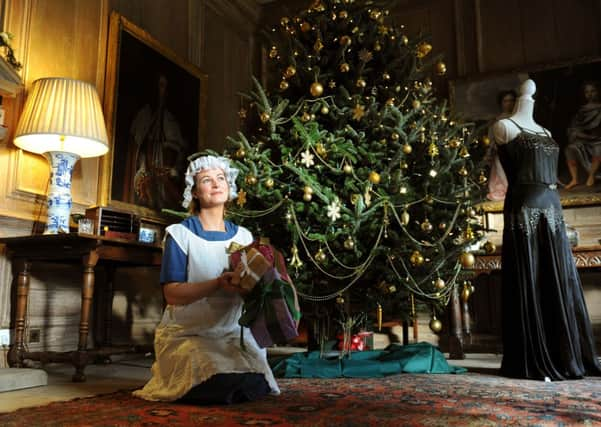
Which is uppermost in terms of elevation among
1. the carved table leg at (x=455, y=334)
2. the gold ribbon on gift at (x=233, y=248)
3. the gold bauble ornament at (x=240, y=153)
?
the gold bauble ornament at (x=240, y=153)

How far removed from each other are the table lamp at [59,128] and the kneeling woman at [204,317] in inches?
55.2

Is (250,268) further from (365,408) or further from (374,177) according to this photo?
(374,177)

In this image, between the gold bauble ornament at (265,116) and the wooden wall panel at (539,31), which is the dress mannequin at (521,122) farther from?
the wooden wall panel at (539,31)

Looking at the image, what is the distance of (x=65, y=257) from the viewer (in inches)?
Result: 125

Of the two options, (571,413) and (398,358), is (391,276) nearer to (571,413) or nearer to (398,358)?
(398,358)

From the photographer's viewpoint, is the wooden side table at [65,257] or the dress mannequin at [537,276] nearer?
the dress mannequin at [537,276]

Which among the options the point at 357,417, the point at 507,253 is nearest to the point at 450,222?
the point at 507,253

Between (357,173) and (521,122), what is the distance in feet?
3.45

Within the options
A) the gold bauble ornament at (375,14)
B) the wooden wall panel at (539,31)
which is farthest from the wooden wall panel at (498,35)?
the gold bauble ornament at (375,14)

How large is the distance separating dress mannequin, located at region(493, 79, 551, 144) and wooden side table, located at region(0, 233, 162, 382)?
241 cm

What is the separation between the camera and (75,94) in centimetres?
347

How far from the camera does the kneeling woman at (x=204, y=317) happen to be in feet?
6.90

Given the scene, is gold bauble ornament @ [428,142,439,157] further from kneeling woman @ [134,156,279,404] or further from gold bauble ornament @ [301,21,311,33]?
kneeling woman @ [134,156,279,404]

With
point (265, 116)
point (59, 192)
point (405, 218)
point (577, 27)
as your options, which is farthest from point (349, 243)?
point (577, 27)
